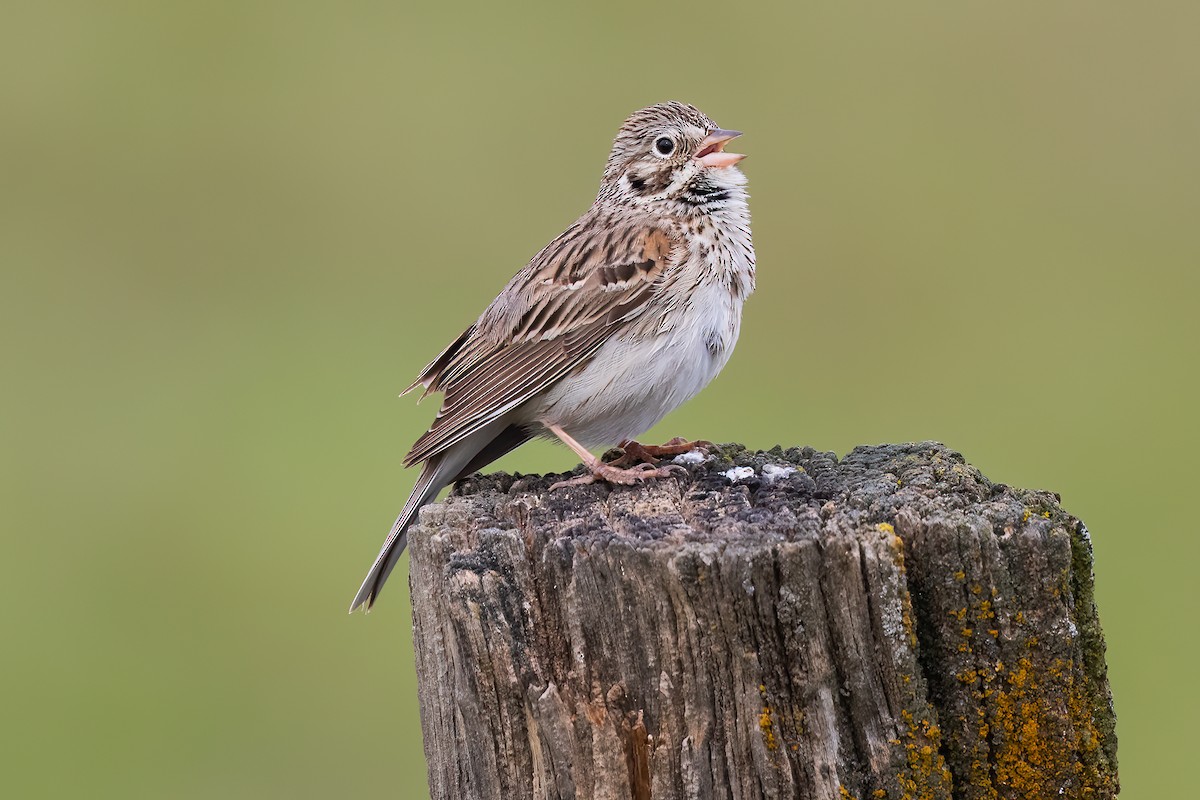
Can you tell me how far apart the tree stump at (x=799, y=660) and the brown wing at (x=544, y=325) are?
2134mm

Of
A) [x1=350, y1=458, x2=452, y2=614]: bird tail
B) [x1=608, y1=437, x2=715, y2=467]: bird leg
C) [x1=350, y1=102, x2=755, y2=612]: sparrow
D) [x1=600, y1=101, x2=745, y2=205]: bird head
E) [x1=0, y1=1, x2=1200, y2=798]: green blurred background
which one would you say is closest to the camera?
[x1=350, y1=458, x2=452, y2=614]: bird tail

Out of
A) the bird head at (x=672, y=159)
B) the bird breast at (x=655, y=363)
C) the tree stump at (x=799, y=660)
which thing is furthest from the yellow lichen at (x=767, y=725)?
the bird head at (x=672, y=159)

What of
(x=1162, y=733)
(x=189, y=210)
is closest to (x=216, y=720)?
(x=1162, y=733)

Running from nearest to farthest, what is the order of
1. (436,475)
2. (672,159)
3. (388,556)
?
(388,556), (436,475), (672,159)

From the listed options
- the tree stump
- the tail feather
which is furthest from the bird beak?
the tree stump

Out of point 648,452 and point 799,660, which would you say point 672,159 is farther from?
point 799,660

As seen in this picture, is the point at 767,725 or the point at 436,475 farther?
the point at 436,475

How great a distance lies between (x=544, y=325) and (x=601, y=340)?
242 millimetres

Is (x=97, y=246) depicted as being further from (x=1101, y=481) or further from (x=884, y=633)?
(x=884, y=633)

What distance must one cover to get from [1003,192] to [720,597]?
12.4m

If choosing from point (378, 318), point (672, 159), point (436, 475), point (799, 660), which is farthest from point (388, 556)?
point (378, 318)

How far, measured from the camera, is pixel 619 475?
5602mm

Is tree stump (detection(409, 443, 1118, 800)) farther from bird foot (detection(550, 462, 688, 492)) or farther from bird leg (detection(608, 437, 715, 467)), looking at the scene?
bird leg (detection(608, 437, 715, 467))

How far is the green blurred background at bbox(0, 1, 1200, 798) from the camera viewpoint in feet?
35.7
